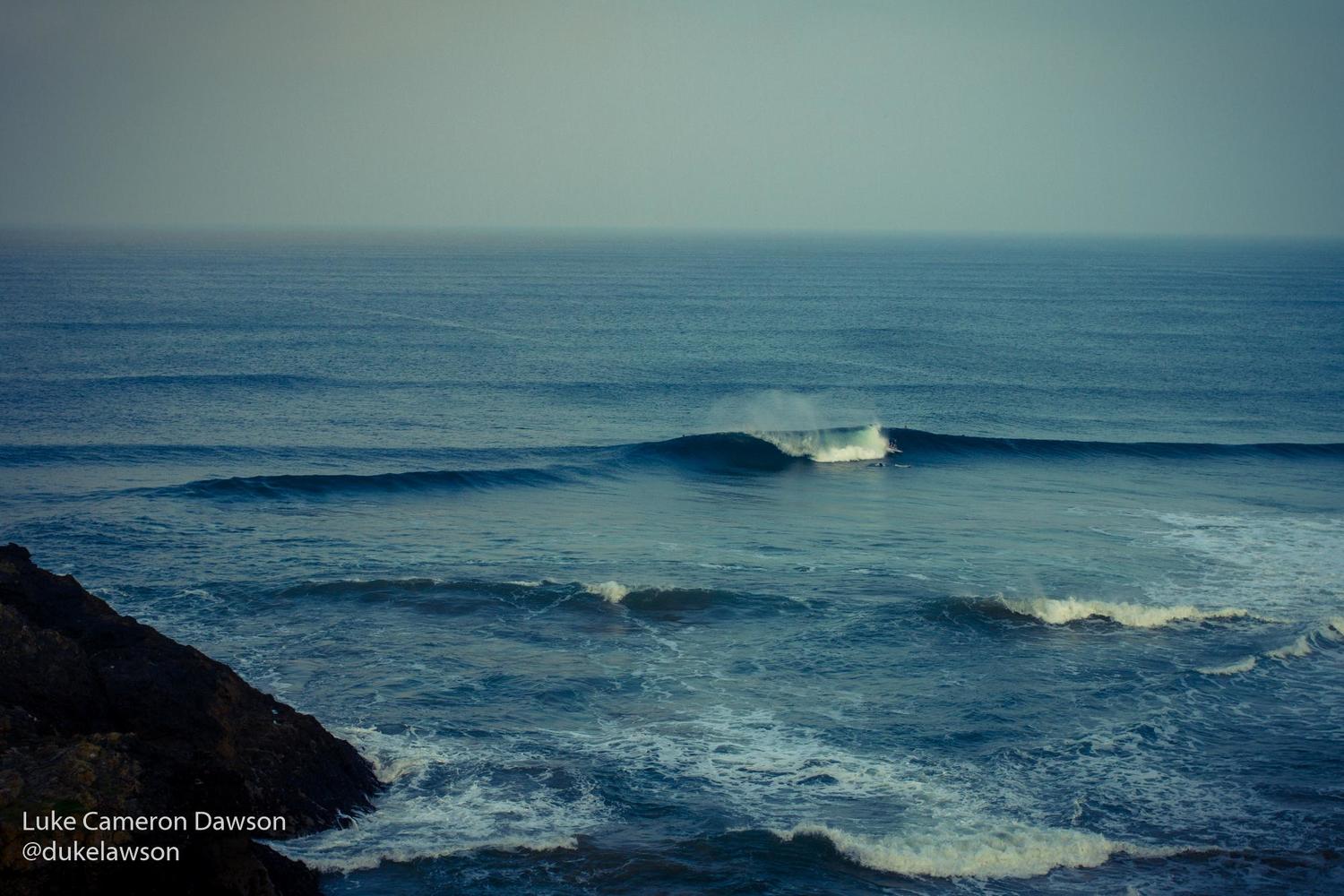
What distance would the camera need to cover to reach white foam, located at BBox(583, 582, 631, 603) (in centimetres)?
2691

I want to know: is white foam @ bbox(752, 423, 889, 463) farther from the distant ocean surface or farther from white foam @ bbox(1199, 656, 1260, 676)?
white foam @ bbox(1199, 656, 1260, 676)

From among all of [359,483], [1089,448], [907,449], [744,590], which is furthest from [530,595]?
[1089,448]

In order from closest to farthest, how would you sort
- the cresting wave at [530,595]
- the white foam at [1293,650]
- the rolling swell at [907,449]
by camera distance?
the white foam at [1293,650] < the cresting wave at [530,595] < the rolling swell at [907,449]

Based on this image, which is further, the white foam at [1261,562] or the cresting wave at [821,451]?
the cresting wave at [821,451]

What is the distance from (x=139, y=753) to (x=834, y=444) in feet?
114

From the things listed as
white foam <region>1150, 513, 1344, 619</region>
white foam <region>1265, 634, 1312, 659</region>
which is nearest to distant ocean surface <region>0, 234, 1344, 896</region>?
white foam <region>1150, 513, 1344, 619</region>

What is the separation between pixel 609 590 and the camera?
27172mm

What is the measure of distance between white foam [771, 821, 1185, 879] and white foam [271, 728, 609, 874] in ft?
10.4

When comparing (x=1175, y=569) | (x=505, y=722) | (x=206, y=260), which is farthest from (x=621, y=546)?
(x=206, y=260)

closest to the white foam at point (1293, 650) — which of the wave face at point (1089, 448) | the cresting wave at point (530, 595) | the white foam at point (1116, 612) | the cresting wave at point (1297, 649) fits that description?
A: the cresting wave at point (1297, 649)

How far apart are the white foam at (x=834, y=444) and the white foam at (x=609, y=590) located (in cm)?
1879

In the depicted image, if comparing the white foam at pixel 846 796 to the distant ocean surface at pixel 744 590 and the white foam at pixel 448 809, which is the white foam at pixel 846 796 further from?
the white foam at pixel 448 809

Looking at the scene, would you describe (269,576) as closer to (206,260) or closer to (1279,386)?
(1279,386)

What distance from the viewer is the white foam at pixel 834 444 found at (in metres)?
45.2
